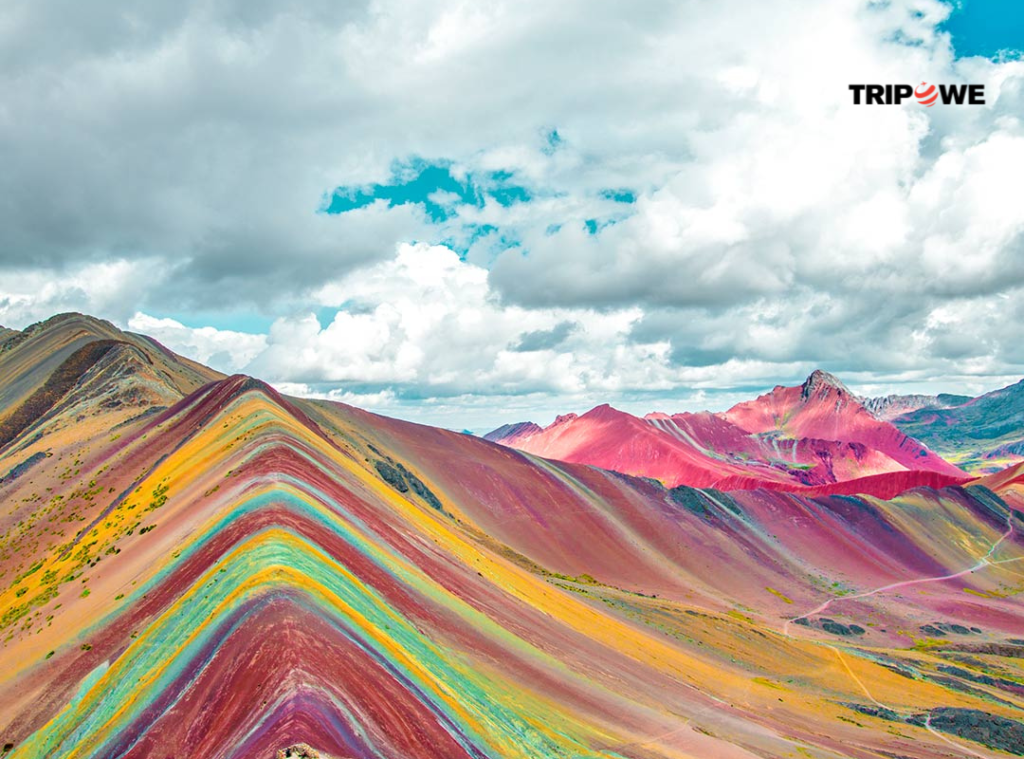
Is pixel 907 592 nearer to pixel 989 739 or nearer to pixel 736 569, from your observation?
pixel 736 569

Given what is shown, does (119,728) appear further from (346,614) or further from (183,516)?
(183,516)

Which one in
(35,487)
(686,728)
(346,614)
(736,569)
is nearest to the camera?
(346,614)

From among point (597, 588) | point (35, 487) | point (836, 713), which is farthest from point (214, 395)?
point (836, 713)

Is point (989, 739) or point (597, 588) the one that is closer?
point (989, 739)

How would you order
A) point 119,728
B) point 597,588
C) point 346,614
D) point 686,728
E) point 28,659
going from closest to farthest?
point 119,728
point 346,614
point 28,659
point 686,728
point 597,588

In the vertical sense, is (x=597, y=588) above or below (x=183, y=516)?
below

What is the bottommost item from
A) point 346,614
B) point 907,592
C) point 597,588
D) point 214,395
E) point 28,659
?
point 907,592

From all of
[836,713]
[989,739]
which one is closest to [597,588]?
[836,713]
